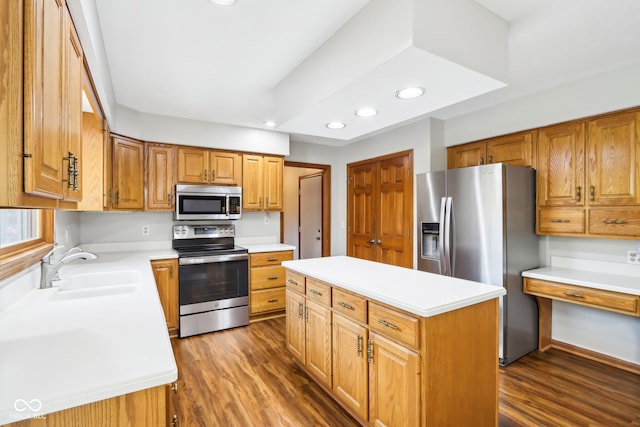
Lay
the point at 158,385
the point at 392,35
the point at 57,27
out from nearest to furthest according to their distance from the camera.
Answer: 1. the point at 158,385
2. the point at 57,27
3. the point at 392,35

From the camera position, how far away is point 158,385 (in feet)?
2.96

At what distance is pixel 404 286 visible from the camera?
186 cm

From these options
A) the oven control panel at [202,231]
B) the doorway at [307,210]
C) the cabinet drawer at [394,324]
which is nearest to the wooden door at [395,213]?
the doorway at [307,210]

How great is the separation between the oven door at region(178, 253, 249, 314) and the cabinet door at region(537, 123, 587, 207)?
319 cm

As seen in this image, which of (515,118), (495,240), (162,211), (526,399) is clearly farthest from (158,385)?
(515,118)

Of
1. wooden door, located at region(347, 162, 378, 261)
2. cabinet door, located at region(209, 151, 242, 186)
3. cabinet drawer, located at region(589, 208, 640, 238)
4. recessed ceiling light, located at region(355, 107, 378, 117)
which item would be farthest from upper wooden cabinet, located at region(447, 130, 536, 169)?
cabinet door, located at region(209, 151, 242, 186)

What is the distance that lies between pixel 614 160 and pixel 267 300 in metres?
3.64

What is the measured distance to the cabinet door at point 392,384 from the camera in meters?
1.50

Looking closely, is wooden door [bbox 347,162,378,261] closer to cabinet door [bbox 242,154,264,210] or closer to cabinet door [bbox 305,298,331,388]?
cabinet door [bbox 242,154,264,210]

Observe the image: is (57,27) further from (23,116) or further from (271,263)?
(271,263)

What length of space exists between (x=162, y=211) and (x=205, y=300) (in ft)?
3.74

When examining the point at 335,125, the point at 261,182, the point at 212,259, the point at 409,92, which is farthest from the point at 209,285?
the point at 409,92

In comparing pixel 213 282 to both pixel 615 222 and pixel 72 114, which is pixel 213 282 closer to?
pixel 72 114

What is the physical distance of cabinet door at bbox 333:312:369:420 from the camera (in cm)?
181
